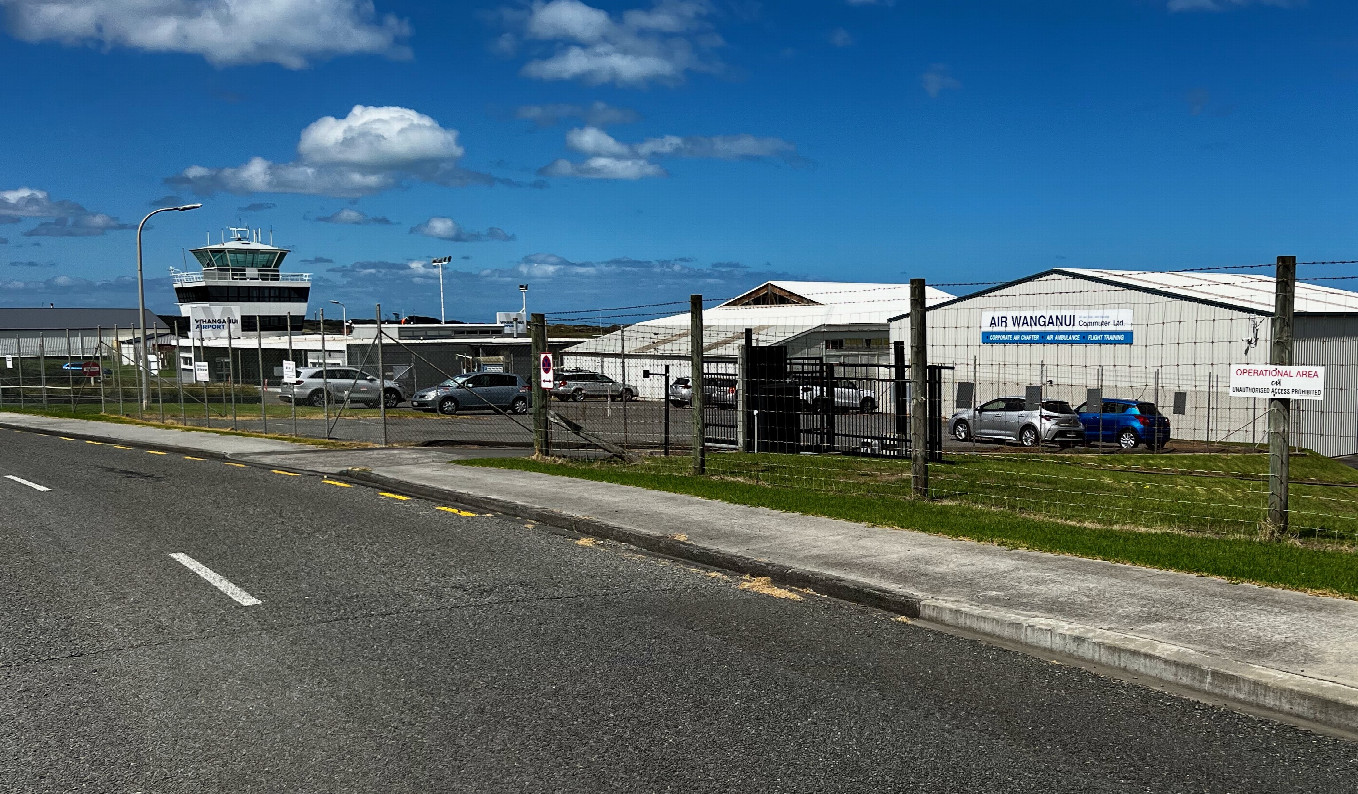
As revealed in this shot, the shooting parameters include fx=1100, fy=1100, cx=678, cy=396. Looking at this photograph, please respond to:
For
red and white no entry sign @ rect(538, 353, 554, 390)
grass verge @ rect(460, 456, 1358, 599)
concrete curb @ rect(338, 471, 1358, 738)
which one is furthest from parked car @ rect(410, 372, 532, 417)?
concrete curb @ rect(338, 471, 1358, 738)

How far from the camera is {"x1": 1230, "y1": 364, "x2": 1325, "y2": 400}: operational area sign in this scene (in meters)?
8.61

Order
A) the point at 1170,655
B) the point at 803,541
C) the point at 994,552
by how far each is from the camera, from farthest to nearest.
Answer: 1. the point at 803,541
2. the point at 994,552
3. the point at 1170,655

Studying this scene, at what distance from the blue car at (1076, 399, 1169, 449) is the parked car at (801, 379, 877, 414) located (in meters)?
8.82

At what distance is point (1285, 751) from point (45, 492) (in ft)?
47.8

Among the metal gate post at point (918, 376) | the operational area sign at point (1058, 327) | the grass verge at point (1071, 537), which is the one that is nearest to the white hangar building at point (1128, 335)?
the operational area sign at point (1058, 327)

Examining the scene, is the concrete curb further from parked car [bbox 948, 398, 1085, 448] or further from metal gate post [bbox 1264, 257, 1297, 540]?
parked car [bbox 948, 398, 1085, 448]

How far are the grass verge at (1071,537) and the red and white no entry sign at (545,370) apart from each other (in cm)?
321

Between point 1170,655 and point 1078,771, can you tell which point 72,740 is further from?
point 1170,655

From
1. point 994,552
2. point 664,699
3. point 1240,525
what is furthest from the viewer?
point 1240,525

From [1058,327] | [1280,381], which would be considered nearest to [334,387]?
[1058,327]

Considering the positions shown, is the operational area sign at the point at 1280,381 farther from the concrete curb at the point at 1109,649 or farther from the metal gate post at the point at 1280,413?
the concrete curb at the point at 1109,649

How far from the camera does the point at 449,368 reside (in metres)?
57.3

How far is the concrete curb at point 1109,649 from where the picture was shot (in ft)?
17.7

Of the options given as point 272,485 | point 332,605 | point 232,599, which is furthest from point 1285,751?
point 272,485
